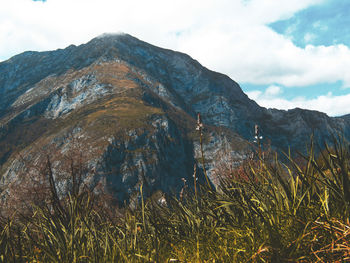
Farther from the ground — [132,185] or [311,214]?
[311,214]

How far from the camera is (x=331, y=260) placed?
2201 millimetres

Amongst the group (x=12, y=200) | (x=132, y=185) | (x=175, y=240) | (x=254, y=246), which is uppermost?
(x=254, y=246)

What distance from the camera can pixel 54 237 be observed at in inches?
130

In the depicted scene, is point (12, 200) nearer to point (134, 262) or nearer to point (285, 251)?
point (134, 262)

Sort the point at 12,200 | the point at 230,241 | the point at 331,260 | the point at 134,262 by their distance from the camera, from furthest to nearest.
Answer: the point at 12,200
the point at 230,241
the point at 134,262
the point at 331,260

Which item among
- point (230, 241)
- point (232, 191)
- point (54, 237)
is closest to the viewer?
point (230, 241)

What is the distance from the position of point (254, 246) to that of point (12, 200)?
10.3m

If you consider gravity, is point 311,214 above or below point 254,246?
above

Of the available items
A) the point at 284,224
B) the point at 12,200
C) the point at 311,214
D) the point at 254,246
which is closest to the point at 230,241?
the point at 254,246

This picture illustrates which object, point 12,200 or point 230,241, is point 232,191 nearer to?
point 230,241

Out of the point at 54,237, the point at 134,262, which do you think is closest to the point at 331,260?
the point at 134,262

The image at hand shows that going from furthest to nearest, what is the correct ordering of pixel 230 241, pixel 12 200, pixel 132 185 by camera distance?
1. pixel 132 185
2. pixel 12 200
3. pixel 230 241

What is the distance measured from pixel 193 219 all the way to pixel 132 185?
19201 centimetres

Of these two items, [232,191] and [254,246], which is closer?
[254,246]
